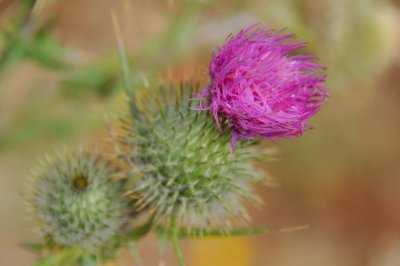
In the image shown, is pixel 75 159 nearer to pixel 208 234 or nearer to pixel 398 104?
pixel 208 234

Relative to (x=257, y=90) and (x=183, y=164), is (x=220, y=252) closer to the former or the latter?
(x=183, y=164)

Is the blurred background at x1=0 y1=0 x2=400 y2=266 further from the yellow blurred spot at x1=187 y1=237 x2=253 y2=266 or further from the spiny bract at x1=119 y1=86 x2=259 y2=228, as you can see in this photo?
the spiny bract at x1=119 y1=86 x2=259 y2=228

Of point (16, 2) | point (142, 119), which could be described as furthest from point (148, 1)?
point (142, 119)

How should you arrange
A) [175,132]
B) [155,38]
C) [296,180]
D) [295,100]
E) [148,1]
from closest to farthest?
[295,100] → [175,132] → [155,38] → [148,1] → [296,180]

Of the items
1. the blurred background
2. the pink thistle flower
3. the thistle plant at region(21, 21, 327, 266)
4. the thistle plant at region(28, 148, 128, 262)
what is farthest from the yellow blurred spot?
the pink thistle flower

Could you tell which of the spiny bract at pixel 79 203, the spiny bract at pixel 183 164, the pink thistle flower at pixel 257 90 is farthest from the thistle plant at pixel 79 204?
the pink thistle flower at pixel 257 90

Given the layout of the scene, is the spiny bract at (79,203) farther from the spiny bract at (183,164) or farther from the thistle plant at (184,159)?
the spiny bract at (183,164)
